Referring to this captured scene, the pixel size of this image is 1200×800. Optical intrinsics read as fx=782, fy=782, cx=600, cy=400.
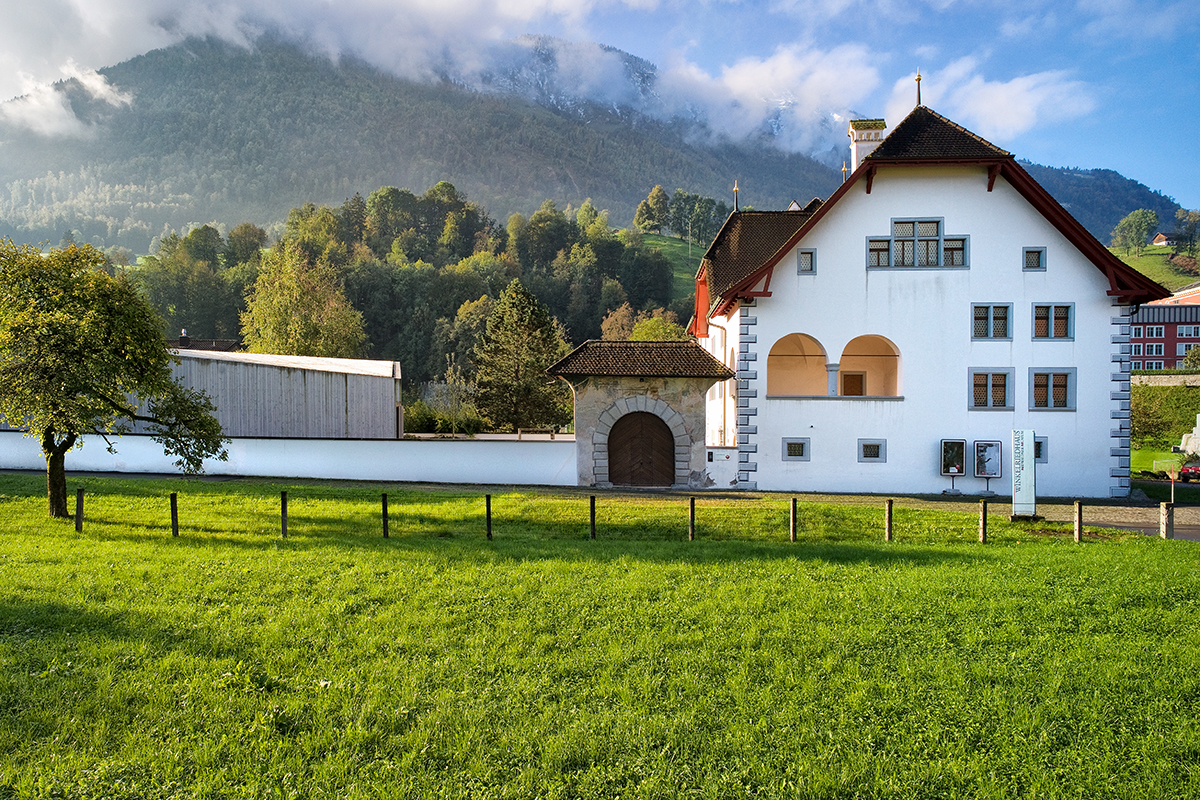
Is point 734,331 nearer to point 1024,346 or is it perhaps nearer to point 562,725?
point 1024,346

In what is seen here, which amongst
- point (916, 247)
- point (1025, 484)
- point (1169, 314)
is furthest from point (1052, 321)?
point (1169, 314)

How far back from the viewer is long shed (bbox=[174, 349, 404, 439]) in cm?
2908

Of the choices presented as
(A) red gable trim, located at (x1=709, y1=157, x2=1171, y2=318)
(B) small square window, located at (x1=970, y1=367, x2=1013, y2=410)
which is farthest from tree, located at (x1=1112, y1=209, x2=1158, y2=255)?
(B) small square window, located at (x1=970, y1=367, x2=1013, y2=410)

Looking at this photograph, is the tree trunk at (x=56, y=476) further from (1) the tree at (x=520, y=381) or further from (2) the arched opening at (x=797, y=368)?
(1) the tree at (x=520, y=381)

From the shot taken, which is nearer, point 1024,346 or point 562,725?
point 562,725

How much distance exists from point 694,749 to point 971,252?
24490 mm

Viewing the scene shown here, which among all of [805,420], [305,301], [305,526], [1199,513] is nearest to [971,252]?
[805,420]

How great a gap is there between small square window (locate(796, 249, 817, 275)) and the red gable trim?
0.61m

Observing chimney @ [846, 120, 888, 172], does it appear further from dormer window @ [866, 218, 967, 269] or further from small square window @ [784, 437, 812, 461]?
small square window @ [784, 437, 812, 461]

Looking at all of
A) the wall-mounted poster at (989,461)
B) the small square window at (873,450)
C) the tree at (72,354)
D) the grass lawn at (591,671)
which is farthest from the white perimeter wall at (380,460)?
the wall-mounted poster at (989,461)

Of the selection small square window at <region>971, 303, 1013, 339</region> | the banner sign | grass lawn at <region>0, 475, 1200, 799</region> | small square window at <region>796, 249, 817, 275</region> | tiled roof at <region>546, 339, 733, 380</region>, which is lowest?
grass lawn at <region>0, 475, 1200, 799</region>

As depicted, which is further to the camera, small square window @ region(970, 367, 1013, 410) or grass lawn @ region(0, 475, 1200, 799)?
small square window @ region(970, 367, 1013, 410)

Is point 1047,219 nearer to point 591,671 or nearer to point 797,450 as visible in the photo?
point 797,450

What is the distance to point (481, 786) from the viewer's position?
18.0 feet
